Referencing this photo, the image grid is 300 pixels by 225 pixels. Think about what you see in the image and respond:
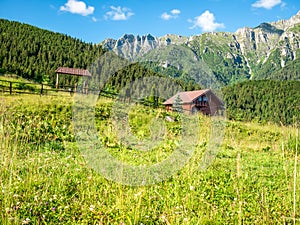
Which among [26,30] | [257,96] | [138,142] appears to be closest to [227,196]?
[138,142]

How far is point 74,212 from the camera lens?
3.37m

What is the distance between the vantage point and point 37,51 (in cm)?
8106

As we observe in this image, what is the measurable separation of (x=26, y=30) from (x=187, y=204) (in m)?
102

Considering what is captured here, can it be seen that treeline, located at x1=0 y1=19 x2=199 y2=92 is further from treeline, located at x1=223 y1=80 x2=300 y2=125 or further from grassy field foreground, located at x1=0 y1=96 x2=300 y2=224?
grassy field foreground, located at x1=0 y1=96 x2=300 y2=224

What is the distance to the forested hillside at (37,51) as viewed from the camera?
216 feet

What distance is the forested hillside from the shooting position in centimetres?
6569

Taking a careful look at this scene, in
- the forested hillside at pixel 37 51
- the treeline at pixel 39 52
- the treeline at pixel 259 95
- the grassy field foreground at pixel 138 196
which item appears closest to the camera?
the grassy field foreground at pixel 138 196

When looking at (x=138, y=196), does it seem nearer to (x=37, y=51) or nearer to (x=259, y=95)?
(x=37, y=51)

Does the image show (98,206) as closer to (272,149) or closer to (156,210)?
(156,210)

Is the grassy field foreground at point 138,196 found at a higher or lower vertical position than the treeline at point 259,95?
lower

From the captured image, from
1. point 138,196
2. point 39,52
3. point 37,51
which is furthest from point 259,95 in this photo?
point 138,196

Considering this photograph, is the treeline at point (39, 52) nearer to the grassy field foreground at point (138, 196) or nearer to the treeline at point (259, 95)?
the treeline at point (259, 95)

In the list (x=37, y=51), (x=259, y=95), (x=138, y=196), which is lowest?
(x=138, y=196)

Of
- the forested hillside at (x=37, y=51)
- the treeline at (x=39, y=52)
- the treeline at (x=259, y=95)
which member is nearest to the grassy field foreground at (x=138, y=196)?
the treeline at (x=39, y=52)
